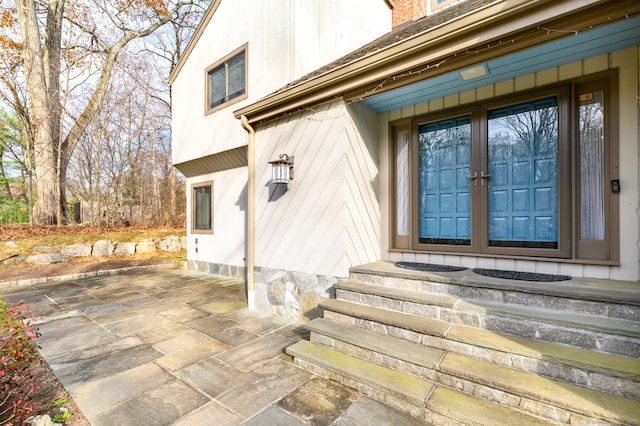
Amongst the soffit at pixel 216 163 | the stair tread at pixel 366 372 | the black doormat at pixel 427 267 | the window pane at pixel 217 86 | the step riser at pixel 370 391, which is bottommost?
the step riser at pixel 370 391

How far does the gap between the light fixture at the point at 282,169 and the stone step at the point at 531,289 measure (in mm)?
1581

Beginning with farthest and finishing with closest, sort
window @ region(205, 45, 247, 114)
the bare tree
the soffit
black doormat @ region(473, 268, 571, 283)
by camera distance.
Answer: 1. the bare tree
2. the soffit
3. window @ region(205, 45, 247, 114)
4. black doormat @ region(473, 268, 571, 283)

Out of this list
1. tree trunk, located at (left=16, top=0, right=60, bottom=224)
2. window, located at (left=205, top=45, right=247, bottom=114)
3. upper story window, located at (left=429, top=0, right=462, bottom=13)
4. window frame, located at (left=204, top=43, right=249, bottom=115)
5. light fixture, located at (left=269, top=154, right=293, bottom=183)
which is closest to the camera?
light fixture, located at (left=269, top=154, right=293, bottom=183)

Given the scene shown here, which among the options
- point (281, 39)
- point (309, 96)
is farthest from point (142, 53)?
point (309, 96)

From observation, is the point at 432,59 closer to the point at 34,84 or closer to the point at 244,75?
the point at 244,75

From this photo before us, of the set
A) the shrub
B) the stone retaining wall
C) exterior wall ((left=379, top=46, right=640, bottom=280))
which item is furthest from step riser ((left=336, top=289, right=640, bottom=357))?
the stone retaining wall

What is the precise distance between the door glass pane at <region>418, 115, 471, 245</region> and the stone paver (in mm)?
2072

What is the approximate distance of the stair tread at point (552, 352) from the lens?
1719 mm

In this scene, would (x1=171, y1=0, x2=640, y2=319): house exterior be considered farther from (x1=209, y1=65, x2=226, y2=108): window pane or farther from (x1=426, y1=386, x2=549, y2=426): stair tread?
(x1=426, y1=386, x2=549, y2=426): stair tread

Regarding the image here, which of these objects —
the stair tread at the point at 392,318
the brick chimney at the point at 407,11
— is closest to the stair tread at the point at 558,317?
the stair tread at the point at 392,318

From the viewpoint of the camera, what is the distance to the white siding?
6105 millimetres

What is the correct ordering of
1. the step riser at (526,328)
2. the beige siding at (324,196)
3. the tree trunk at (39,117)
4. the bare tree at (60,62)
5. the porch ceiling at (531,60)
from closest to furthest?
the step riser at (526,328)
the porch ceiling at (531,60)
the beige siding at (324,196)
the tree trunk at (39,117)
the bare tree at (60,62)

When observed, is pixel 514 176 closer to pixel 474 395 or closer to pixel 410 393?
pixel 474 395

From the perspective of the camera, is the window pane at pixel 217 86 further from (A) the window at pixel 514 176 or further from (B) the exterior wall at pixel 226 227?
(A) the window at pixel 514 176
